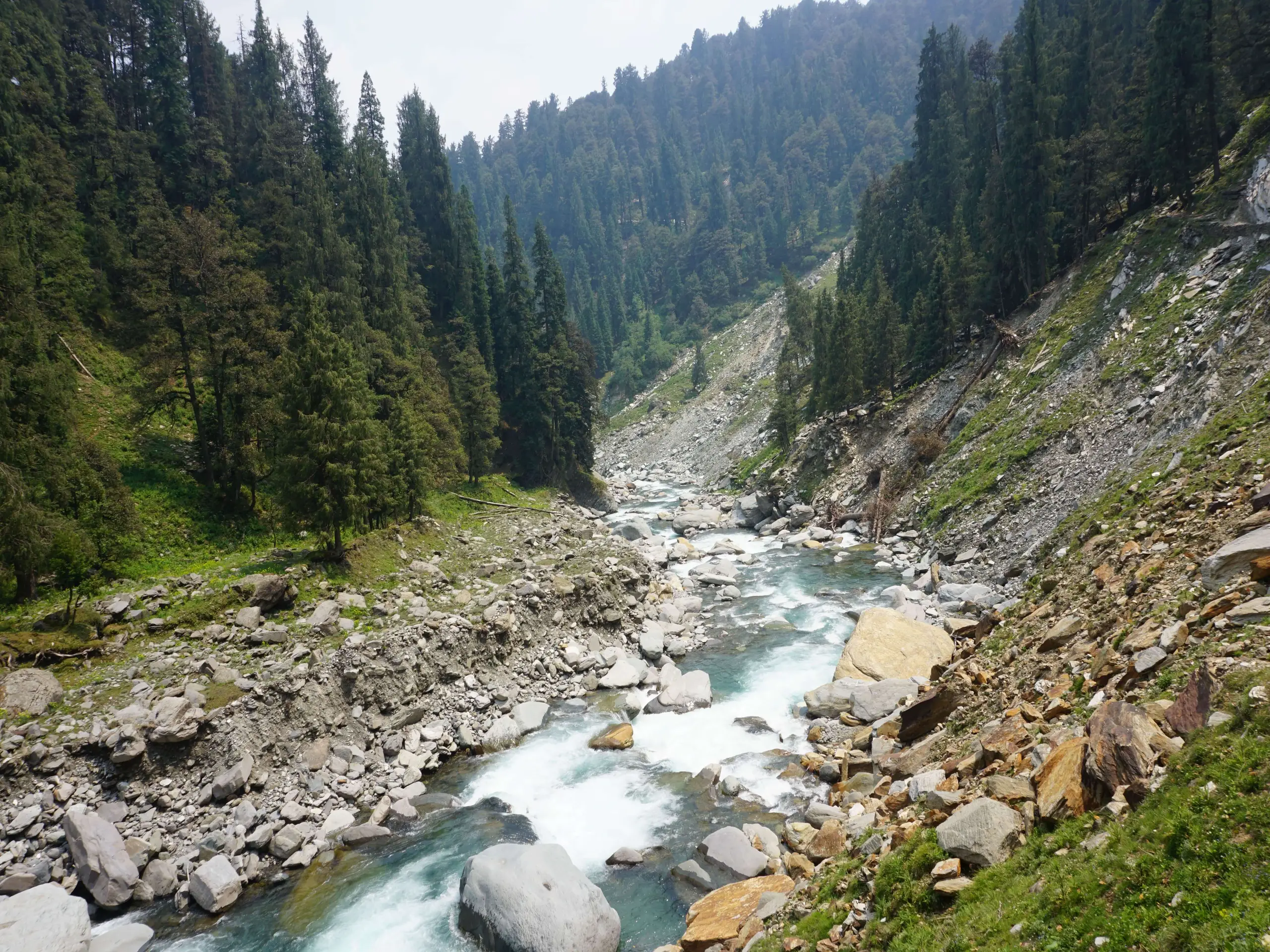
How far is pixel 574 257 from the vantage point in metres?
191

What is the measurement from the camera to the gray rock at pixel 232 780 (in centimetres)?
1831

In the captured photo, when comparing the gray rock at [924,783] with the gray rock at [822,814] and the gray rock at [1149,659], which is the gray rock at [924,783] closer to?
the gray rock at [822,814]

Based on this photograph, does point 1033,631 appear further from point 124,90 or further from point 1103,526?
point 124,90

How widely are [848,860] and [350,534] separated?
1157 inches

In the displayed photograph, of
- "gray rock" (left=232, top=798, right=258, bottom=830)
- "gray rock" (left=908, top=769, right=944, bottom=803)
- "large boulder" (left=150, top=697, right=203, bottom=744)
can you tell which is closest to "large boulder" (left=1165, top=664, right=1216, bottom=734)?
"gray rock" (left=908, top=769, right=944, bottom=803)

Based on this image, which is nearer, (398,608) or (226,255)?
(398,608)

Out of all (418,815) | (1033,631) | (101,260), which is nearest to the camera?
(1033,631)

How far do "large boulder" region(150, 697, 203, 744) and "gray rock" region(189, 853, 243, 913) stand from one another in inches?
148

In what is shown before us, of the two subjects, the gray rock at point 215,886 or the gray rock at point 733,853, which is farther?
the gray rock at point 215,886

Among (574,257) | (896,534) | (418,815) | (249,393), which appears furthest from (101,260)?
(574,257)

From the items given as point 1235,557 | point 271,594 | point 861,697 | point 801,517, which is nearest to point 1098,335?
point 801,517

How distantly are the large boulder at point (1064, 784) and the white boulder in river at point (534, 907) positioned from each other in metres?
8.97

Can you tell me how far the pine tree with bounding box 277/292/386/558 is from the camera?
91.8ft

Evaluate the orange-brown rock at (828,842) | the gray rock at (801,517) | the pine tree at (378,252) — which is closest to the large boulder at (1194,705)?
the orange-brown rock at (828,842)
